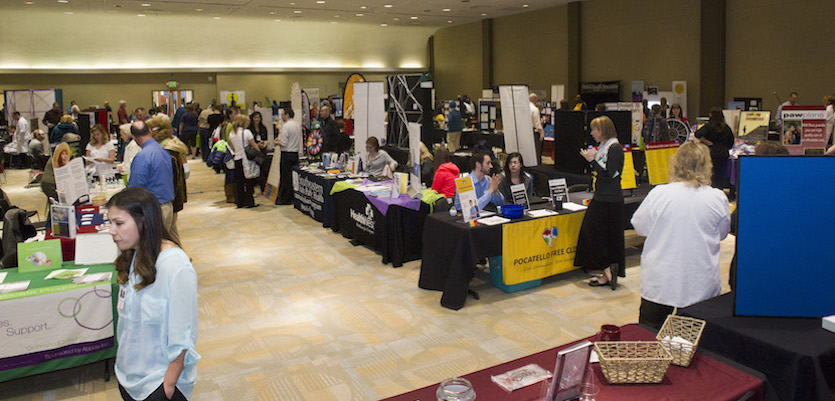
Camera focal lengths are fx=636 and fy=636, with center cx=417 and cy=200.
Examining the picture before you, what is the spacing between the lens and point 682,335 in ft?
7.42

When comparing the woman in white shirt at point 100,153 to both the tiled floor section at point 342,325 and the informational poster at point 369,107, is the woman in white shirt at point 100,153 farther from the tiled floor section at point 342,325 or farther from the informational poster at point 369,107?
the informational poster at point 369,107

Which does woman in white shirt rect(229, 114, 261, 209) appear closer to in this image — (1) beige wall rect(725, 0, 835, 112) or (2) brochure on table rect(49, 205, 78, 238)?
(2) brochure on table rect(49, 205, 78, 238)

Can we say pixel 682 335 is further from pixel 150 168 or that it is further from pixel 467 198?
pixel 150 168

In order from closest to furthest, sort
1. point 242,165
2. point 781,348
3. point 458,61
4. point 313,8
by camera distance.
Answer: point 781,348 < point 242,165 < point 313,8 < point 458,61

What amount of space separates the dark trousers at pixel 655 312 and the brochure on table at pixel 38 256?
3.40 metres

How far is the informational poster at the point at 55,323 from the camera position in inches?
134

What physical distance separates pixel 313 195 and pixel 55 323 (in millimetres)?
4763

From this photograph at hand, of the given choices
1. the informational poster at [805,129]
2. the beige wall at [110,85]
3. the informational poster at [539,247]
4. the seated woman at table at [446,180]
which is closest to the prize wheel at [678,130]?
the informational poster at [805,129]

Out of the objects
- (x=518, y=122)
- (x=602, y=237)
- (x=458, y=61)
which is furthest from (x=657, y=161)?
(x=458, y=61)

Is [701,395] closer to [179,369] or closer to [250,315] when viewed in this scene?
[179,369]

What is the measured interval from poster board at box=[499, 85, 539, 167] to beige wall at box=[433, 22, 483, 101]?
484 inches

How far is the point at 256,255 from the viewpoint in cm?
667

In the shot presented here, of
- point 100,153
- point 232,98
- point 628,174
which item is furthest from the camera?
point 232,98

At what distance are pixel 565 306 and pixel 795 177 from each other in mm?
2759
